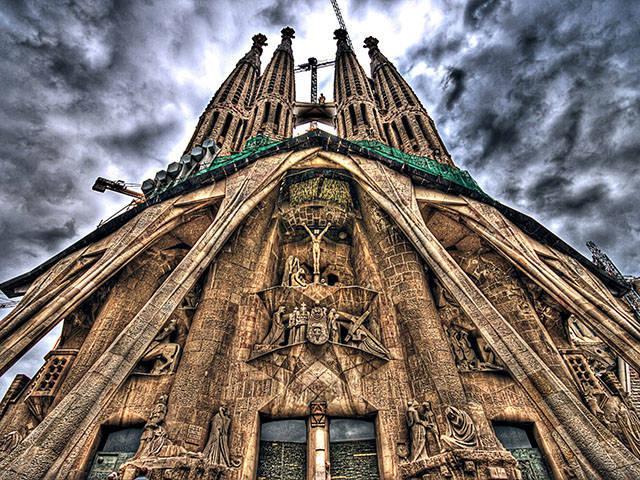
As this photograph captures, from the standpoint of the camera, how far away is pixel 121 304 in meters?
8.97

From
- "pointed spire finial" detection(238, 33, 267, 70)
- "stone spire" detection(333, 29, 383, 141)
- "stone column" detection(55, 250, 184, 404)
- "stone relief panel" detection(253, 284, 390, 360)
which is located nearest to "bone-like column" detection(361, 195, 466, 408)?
Result: "stone relief panel" detection(253, 284, 390, 360)

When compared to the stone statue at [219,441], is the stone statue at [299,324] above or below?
above

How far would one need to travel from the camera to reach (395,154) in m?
11.9

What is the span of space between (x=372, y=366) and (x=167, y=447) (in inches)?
184

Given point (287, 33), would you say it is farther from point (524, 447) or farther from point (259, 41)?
→ point (524, 447)

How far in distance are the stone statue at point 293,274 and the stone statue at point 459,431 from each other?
4.92 metres

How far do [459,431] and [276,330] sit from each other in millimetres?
4754

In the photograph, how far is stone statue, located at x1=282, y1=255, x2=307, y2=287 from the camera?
10.5 m

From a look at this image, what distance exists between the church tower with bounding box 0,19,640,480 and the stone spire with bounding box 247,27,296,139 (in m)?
8.86

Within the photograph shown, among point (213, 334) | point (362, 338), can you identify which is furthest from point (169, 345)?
point (362, 338)

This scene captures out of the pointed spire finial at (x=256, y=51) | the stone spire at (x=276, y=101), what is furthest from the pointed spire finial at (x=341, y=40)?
the pointed spire finial at (x=256, y=51)

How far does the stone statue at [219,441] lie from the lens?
6.91m

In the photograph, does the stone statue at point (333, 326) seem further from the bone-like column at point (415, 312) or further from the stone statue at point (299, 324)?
the bone-like column at point (415, 312)

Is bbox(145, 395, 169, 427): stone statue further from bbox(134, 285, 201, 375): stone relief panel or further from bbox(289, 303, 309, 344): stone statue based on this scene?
bbox(289, 303, 309, 344): stone statue
